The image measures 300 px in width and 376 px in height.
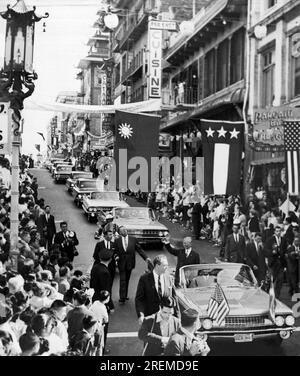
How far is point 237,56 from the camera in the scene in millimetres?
10430

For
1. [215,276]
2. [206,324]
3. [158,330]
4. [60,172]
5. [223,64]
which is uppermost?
[223,64]

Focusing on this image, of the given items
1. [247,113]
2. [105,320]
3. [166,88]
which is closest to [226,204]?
[247,113]

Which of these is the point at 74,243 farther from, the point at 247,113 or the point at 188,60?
the point at 188,60

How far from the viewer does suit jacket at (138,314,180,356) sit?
20.2 feet

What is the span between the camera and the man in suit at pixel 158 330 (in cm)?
617

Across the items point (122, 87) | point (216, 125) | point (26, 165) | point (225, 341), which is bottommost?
point (225, 341)

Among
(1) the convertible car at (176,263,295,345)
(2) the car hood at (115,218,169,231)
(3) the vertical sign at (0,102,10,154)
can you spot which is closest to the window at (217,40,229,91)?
(2) the car hood at (115,218,169,231)

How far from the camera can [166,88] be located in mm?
10836

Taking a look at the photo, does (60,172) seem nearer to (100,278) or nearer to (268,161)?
(268,161)

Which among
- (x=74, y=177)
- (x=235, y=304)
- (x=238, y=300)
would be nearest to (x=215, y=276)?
(x=238, y=300)

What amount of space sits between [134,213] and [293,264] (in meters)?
3.37

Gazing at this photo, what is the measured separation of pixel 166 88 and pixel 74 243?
3.54 meters

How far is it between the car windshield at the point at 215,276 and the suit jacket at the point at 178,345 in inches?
69.7

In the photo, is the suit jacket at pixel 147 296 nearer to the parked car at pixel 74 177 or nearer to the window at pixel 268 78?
the parked car at pixel 74 177
